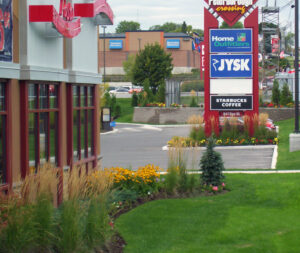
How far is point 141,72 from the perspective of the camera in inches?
3098

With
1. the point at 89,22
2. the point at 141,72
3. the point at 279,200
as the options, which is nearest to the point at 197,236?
the point at 279,200

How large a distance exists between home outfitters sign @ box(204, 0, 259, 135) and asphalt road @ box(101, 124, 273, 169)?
102 inches

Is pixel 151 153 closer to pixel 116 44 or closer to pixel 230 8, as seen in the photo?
pixel 230 8

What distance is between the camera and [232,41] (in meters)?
29.8

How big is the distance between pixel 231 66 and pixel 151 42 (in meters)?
79.6

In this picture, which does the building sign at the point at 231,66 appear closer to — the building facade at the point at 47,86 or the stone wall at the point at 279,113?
the building facade at the point at 47,86

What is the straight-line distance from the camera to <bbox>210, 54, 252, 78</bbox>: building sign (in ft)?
97.5

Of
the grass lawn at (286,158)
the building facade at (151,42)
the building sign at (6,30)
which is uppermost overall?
the building facade at (151,42)

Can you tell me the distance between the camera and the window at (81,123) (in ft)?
45.4

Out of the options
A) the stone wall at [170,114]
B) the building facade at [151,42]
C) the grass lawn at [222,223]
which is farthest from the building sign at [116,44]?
the grass lawn at [222,223]

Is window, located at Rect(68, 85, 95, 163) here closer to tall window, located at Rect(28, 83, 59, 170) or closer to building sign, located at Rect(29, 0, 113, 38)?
tall window, located at Rect(28, 83, 59, 170)

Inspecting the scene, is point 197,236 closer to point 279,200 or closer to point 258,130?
point 279,200

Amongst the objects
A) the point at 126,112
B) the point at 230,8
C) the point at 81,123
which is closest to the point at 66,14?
the point at 81,123

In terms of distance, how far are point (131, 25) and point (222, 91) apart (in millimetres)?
A: 152289
